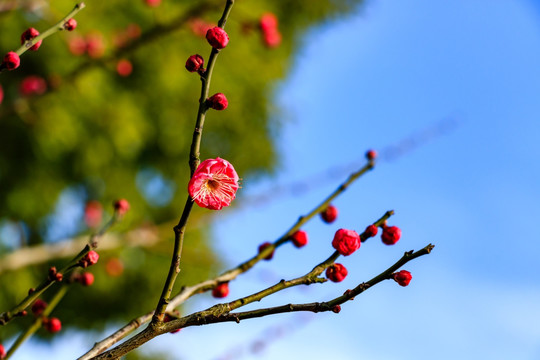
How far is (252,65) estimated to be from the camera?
6.04m

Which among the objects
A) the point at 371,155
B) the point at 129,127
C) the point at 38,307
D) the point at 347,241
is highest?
the point at 129,127

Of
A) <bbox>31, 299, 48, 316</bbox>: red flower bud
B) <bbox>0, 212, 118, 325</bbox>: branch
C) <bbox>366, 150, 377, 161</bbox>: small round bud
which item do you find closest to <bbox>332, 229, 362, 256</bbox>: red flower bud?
<bbox>366, 150, 377, 161</bbox>: small round bud

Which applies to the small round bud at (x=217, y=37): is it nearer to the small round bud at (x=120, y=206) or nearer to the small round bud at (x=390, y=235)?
the small round bud at (x=390, y=235)

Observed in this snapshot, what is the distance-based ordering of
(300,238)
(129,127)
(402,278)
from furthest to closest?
(129,127) < (300,238) < (402,278)

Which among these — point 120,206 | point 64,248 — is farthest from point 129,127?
point 120,206

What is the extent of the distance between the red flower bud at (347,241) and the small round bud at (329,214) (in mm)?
297

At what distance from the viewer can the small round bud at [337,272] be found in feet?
3.32

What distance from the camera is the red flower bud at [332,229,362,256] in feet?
3.21

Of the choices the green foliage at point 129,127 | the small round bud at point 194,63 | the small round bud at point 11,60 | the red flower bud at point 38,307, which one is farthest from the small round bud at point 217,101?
the green foliage at point 129,127

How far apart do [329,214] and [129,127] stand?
4.29m

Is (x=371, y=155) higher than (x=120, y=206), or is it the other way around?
(x=120, y=206)

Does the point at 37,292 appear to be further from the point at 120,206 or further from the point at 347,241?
the point at 347,241

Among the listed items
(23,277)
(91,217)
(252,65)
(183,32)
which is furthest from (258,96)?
(23,277)

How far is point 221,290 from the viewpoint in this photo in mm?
1256
